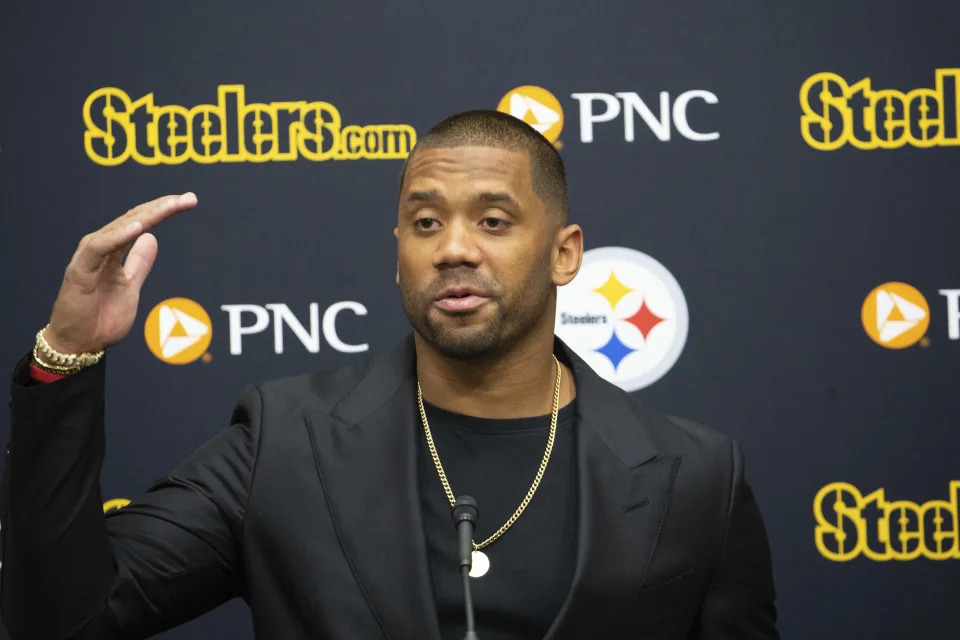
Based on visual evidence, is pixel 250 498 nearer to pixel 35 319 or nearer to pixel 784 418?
pixel 35 319

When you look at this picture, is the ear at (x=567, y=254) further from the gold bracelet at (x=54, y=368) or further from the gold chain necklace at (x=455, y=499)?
the gold bracelet at (x=54, y=368)

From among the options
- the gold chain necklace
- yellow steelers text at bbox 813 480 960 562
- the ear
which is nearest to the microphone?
the gold chain necklace

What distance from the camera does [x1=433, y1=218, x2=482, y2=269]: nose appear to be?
2.20 metres

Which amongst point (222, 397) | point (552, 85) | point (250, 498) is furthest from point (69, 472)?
point (552, 85)

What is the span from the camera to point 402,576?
2.06 meters

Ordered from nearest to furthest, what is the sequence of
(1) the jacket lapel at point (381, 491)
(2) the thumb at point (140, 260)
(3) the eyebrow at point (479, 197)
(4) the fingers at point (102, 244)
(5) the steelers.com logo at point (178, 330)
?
(4) the fingers at point (102, 244), (2) the thumb at point (140, 260), (1) the jacket lapel at point (381, 491), (3) the eyebrow at point (479, 197), (5) the steelers.com logo at point (178, 330)

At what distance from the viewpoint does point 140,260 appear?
185 cm

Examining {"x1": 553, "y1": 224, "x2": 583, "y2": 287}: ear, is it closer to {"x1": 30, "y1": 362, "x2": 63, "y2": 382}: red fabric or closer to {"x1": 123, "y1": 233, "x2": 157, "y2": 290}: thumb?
{"x1": 123, "y1": 233, "x2": 157, "y2": 290}: thumb

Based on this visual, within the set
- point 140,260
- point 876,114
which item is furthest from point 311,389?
point 876,114

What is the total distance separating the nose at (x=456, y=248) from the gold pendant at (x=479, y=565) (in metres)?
0.49

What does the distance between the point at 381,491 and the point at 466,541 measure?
41 centimetres

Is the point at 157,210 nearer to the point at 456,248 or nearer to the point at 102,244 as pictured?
the point at 102,244

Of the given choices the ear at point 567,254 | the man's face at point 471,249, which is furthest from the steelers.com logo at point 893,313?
the man's face at point 471,249

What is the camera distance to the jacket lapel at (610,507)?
2.10 metres
